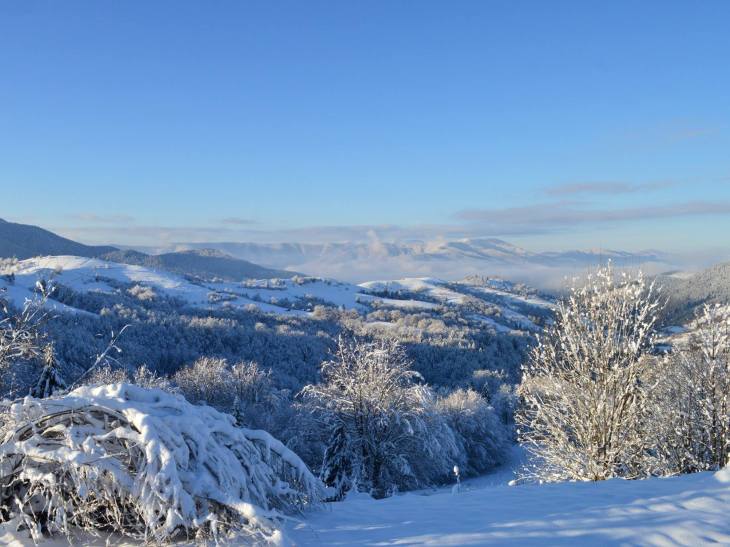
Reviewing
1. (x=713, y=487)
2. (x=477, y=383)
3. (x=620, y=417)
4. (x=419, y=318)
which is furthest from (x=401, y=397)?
(x=419, y=318)

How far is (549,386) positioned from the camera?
14867 millimetres

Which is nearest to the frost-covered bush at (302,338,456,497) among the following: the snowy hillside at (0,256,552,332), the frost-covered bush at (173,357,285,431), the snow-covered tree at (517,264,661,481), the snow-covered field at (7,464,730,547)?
the snow-covered tree at (517,264,661,481)

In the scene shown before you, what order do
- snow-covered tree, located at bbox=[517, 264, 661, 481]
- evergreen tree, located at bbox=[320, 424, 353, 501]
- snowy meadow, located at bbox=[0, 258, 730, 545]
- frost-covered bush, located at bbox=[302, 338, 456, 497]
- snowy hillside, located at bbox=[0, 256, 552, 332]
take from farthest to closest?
snowy hillside, located at bbox=[0, 256, 552, 332]
frost-covered bush, located at bbox=[302, 338, 456, 497]
evergreen tree, located at bbox=[320, 424, 353, 501]
snow-covered tree, located at bbox=[517, 264, 661, 481]
snowy meadow, located at bbox=[0, 258, 730, 545]

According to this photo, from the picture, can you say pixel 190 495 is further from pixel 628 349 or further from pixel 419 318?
pixel 419 318

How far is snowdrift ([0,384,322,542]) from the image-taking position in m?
5.11

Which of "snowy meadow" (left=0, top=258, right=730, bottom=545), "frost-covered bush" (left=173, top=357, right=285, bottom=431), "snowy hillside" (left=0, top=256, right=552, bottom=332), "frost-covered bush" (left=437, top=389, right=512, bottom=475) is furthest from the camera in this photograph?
"snowy hillside" (left=0, top=256, right=552, bottom=332)

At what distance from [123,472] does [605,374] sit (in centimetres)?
1172

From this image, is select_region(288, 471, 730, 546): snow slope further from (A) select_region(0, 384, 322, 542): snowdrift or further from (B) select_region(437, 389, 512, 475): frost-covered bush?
(B) select_region(437, 389, 512, 475): frost-covered bush

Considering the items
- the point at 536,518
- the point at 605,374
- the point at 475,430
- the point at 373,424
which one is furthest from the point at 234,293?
the point at 536,518

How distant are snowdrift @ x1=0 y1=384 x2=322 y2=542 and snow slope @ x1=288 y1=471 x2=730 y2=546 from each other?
91cm

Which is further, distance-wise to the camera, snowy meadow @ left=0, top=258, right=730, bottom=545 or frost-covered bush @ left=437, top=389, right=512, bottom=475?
frost-covered bush @ left=437, top=389, right=512, bottom=475

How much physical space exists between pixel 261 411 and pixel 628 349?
108ft

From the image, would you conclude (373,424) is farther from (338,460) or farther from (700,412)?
(700,412)

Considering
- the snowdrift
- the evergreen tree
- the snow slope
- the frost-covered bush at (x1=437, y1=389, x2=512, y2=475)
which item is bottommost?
the frost-covered bush at (x1=437, y1=389, x2=512, y2=475)
